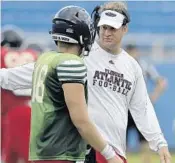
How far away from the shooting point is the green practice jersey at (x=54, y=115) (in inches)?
196

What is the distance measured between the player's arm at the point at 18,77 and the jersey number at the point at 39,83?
16.2 inches

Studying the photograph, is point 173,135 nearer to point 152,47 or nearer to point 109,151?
point 152,47

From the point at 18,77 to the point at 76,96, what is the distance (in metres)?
0.82

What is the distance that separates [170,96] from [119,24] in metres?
10.1

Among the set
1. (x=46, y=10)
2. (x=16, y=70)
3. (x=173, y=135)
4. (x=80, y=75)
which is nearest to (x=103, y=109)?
(x=16, y=70)

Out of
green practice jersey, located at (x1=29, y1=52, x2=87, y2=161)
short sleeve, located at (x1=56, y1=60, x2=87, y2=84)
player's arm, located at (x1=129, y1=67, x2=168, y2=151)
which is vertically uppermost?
short sleeve, located at (x1=56, y1=60, x2=87, y2=84)

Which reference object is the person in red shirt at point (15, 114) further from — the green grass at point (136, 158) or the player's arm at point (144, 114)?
the green grass at point (136, 158)

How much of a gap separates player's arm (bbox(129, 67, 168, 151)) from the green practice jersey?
1.24 m

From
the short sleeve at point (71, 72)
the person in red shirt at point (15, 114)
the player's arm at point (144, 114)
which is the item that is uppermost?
the short sleeve at point (71, 72)

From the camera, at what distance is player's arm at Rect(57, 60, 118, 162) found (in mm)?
4898

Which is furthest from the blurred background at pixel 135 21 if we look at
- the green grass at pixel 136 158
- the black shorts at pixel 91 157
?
the black shorts at pixel 91 157

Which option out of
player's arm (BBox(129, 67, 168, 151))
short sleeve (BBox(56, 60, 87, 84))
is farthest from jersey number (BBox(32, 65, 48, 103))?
player's arm (BBox(129, 67, 168, 151))

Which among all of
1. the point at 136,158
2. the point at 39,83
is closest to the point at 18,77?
the point at 39,83

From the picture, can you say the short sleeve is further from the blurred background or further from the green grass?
the blurred background
